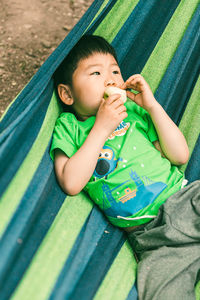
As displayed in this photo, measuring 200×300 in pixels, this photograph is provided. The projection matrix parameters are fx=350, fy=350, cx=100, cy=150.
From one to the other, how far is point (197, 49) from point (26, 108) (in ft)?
3.33

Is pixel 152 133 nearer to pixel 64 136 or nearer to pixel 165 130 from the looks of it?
pixel 165 130

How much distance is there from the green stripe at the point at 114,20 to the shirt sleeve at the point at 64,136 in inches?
21.3

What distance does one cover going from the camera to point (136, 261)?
4.08 ft

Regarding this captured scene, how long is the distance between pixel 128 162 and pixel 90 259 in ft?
1.22

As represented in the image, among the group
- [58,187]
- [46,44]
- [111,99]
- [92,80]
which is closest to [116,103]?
[111,99]

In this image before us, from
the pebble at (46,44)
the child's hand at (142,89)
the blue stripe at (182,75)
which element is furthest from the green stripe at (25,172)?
the pebble at (46,44)

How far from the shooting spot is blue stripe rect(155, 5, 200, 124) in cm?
159

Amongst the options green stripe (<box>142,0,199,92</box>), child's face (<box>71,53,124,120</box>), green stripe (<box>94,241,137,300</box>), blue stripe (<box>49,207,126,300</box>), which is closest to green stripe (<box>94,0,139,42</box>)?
green stripe (<box>142,0,199,92</box>)

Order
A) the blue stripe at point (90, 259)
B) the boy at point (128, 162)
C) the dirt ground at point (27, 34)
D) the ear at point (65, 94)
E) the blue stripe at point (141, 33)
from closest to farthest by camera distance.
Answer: the blue stripe at point (90, 259) < the boy at point (128, 162) < the ear at point (65, 94) < the blue stripe at point (141, 33) < the dirt ground at point (27, 34)

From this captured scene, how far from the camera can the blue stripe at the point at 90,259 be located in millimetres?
1000

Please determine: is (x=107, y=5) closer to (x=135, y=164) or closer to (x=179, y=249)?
(x=135, y=164)

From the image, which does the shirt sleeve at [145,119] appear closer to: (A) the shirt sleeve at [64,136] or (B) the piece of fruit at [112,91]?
(B) the piece of fruit at [112,91]

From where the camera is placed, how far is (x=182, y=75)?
65.7 inches

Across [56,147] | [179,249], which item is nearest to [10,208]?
[56,147]
